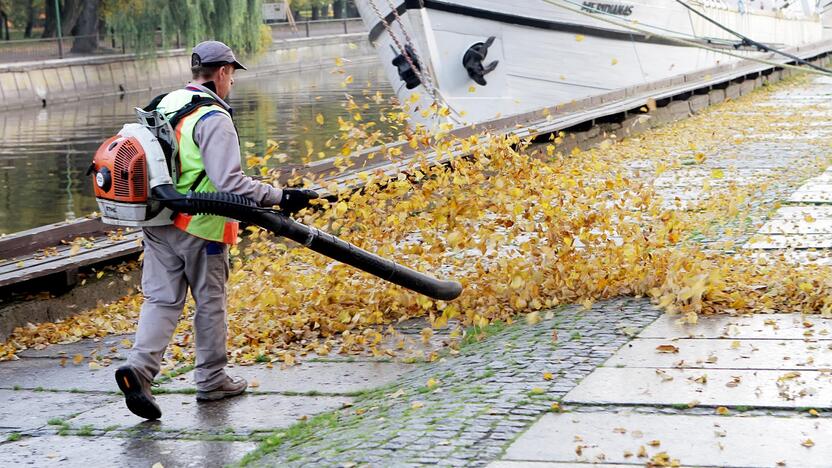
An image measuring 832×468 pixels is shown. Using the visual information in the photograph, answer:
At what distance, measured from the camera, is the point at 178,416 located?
19.4 ft

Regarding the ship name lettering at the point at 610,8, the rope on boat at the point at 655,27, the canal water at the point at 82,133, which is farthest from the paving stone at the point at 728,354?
the ship name lettering at the point at 610,8

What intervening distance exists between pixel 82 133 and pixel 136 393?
28.0m

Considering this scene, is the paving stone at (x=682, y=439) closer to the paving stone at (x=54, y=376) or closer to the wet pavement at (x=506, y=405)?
the wet pavement at (x=506, y=405)

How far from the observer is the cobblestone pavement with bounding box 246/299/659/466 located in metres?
4.79

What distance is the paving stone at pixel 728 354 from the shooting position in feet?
18.9

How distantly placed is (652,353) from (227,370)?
7.59 feet

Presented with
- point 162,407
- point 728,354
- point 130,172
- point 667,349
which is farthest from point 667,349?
point 130,172

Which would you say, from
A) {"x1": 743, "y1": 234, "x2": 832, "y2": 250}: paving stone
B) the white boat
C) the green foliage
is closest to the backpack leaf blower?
{"x1": 743, "y1": 234, "x2": 832, "y2": 250}: paving stone

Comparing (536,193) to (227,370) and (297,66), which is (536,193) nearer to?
(227,370)

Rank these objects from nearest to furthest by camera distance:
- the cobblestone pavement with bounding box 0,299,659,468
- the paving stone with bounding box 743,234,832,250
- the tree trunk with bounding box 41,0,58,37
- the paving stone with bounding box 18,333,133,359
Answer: the cobblestone pavement with bounding box 0,299,659,468, the paving stone with bounding box 18,333,133,359, the paving stone with bounding box 743,234,832,250, the tree trunk with bounding box 41,0,58,37

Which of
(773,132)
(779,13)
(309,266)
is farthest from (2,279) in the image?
(779,13)

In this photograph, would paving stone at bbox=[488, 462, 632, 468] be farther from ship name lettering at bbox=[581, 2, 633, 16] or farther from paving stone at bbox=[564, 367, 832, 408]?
ship name lettering at bbox=[581, 2, 633, 16]

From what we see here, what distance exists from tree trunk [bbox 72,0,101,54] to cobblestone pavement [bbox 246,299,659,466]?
44069mm

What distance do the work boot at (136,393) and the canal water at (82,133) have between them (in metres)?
6.31
